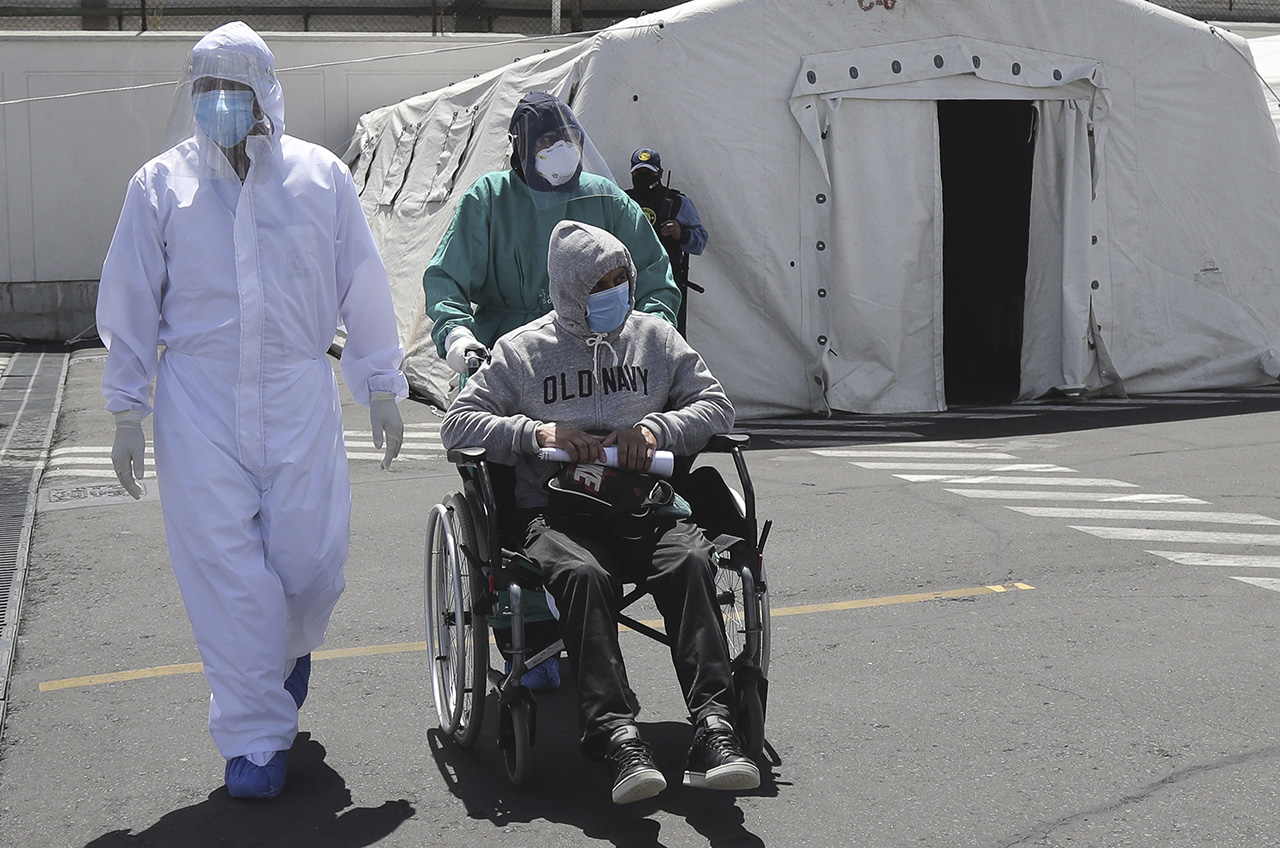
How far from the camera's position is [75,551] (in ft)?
21.0

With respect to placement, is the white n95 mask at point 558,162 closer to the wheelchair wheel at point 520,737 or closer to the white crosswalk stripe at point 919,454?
the wheelchair wheel at point 520,737

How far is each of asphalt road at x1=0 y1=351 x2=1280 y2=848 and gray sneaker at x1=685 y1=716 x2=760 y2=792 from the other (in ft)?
0.71

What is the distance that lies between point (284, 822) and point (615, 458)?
4.13 ft

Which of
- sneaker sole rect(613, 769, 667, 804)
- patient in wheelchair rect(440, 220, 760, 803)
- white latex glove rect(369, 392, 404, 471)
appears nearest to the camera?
sneaker sole rect(613, 769, 667, 804)

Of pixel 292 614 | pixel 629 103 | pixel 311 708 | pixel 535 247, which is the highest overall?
pixel 629 103

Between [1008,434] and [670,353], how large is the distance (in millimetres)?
6287

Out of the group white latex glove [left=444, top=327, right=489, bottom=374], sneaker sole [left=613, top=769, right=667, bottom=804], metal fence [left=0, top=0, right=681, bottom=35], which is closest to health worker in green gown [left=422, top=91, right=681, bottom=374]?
white latex glove [left=444, top=327, right=489, bottom=374]

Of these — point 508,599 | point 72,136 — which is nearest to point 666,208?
point 508,599

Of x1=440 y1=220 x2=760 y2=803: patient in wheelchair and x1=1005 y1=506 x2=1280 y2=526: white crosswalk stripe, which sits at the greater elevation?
x1=440 y1=220 x2=760 y2=803: patient in wheelchair

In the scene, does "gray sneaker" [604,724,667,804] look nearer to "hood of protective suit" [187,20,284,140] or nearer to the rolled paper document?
the rolled paper document

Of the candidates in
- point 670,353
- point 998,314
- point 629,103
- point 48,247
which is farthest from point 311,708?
point 48,247

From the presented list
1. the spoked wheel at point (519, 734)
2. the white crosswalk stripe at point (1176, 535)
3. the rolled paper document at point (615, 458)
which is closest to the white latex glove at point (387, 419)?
the rolled paper document at point (615, 458)

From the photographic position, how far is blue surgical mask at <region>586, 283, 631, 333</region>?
3.85 m

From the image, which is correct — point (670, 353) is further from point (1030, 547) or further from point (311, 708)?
point (1030, 547)
